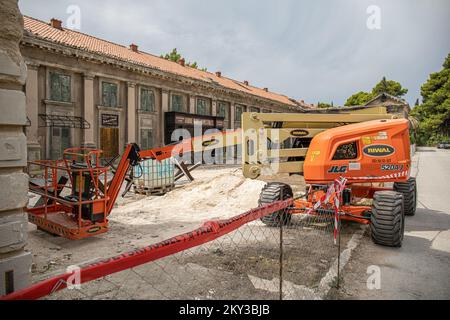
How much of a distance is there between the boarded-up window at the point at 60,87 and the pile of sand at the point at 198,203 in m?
11.2

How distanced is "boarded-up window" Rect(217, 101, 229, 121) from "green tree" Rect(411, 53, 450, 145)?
113 feet

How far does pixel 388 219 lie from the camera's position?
17.6 ft

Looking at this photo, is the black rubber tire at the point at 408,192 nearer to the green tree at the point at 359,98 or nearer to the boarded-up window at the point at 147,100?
the boarded-up window at the point at 147,100

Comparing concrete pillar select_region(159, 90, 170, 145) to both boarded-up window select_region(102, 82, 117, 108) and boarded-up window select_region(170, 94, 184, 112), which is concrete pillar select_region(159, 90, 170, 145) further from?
boarded-up window select_region(102, 82, 117, 108)

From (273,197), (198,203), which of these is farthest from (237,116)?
(273,197)

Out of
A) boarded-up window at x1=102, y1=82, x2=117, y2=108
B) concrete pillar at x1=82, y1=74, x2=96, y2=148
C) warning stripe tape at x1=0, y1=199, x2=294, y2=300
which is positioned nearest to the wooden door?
concrete pillar at x1=82, y1=74, x2=96, y2=148

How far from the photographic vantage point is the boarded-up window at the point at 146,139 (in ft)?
75.0

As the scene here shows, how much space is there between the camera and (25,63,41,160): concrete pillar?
16.5 metres

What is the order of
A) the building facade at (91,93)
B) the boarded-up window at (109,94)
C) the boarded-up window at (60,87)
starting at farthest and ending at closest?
the boarded-up window at (109,94) < the boarded-up window at (60,87) < the building facade at (91,93)

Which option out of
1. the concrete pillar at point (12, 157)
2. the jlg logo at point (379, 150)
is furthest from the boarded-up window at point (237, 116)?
the concrete pillar at point (12, 157)

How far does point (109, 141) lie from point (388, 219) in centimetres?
1904
